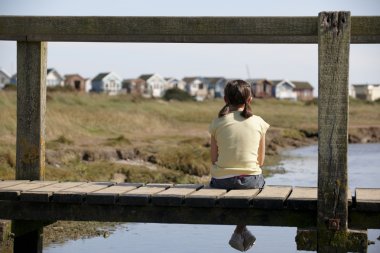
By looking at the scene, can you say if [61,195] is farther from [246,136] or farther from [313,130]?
[313,130]

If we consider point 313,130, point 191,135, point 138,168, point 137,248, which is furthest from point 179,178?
point 313,130

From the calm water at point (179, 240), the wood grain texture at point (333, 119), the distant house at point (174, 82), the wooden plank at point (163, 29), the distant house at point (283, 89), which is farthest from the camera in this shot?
the distant house at point (174, 82)

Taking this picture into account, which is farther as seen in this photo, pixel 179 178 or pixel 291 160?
pixel 291 160

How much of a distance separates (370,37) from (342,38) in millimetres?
348

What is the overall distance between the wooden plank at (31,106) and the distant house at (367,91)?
103 meters

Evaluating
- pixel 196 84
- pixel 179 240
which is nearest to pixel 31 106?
pixel 179 240

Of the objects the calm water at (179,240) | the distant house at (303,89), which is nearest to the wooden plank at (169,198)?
the calm water at (179,240)

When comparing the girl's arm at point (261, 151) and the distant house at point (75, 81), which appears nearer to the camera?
the girl's arm at point (261, 151)

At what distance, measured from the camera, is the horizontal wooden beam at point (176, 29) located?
22.7ft

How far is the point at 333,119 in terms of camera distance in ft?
21.7

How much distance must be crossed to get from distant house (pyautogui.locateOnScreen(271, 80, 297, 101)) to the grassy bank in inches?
3012

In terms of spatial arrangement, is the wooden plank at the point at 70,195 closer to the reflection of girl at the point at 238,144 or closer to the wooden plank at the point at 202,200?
the wooden plank at the point at 202,200

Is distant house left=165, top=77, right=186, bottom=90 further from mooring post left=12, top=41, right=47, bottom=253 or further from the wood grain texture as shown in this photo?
the wood grain texture

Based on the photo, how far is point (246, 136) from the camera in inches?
286
